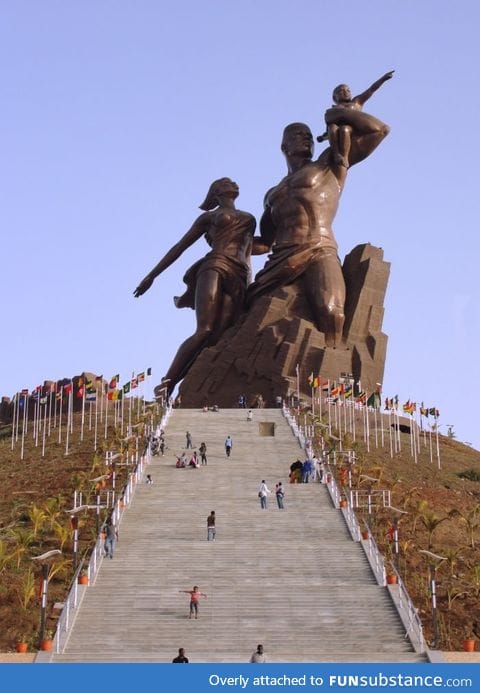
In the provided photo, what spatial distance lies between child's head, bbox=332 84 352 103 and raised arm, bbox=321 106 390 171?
84 centimetres

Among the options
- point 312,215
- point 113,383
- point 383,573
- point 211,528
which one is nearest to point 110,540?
point 211,528

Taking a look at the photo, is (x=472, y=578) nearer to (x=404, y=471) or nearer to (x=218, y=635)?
(x=218, y=635)

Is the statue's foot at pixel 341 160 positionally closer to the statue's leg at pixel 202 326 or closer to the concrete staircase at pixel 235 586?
the statue's leg at pixel 202 326

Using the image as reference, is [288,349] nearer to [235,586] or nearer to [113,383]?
[113,383]

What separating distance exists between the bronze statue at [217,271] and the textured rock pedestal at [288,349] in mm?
1206

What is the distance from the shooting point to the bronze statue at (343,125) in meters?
46.3

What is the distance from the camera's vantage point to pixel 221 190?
163ft

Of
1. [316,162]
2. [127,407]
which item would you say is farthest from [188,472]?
[316,162]

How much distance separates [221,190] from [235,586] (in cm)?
3130

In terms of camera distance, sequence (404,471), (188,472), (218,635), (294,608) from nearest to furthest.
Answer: (218,635), (294,608), (188,472), (404,471)

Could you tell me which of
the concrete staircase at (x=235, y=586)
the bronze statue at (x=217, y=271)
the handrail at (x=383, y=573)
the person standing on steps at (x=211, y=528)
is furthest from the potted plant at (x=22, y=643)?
the bronze statue at (x=217, y=271)

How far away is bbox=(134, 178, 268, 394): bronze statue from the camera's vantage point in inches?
1855

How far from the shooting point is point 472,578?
2219 cm

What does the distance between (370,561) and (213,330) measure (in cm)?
2637
